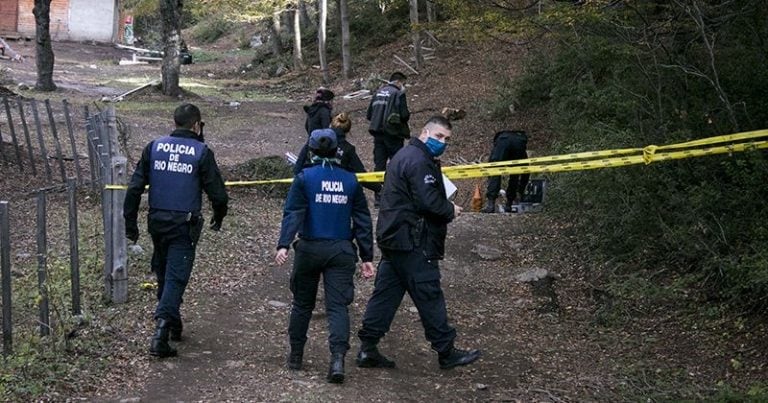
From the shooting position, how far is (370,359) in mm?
6602

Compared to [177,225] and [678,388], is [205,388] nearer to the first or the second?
[177,225]

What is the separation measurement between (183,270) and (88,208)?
5.49 metres

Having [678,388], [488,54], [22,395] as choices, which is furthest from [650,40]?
[488,54]

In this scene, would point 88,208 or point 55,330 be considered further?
point 88,208

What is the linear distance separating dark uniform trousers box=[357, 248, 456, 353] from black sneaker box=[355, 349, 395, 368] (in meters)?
0.08

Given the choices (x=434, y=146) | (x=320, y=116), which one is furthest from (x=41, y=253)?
(x=320, y=116)

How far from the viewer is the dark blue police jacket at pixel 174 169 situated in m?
6.48

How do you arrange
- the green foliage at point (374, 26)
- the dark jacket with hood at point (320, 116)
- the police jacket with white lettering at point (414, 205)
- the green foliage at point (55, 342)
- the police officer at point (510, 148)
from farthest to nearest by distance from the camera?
the green foliage at point (374, 26), the police officer at point (510, 148), the dark jacket with hood at point (320, 116), the police jacket with white lettering at point (414, 205), the green foliage at point (55, 342)

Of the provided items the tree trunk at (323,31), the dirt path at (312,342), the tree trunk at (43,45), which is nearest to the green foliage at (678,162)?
the dirt path at (312,342)

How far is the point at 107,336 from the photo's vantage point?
6.75 metres

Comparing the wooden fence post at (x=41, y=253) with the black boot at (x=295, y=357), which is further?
the black boot at (x=295, y=357)

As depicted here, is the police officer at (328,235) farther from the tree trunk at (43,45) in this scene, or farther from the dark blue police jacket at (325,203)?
the tree trunk at (43,45)

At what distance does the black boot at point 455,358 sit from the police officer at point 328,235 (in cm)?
85

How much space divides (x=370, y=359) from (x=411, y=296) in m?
0.56
